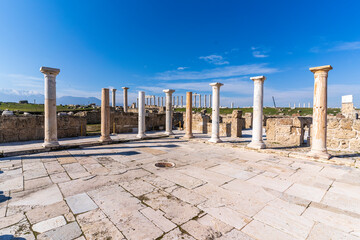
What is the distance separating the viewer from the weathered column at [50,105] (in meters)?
9.23

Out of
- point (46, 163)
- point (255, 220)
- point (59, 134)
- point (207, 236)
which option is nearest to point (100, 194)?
point (207, 236)

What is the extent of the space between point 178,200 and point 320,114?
23.9ft

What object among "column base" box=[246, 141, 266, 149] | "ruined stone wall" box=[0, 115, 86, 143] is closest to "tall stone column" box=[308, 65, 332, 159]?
"column base" box=[246, 141, 266, 149]

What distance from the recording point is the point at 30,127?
12.5m

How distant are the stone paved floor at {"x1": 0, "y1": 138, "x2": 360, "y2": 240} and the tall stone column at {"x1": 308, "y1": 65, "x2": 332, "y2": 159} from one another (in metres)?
1.01

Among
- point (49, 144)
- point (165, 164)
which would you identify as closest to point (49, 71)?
point (49, 144)

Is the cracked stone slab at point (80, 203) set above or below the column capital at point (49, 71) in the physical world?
below

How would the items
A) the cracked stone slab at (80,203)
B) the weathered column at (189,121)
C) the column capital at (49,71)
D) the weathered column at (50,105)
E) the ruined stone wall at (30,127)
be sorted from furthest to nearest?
1. the weathered column at (189,121)
2. the ruined stone wall at (30,127)
3. the weathered column at (50,105)
4. the column capital at (49,71)
5. the cracked stone slab at (80,203)

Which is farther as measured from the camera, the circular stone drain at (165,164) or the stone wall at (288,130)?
the stone wall at (288,130)

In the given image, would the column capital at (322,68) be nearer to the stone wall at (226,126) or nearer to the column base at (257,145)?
the column base at (257,145)

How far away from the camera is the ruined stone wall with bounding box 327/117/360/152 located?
9.68m

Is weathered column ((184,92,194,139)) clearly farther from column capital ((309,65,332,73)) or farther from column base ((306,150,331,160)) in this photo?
column capital ((309,65,332,73))

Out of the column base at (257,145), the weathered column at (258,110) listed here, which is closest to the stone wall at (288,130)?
the column base at (257,145)

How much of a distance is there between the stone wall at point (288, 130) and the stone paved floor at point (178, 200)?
4.76m
